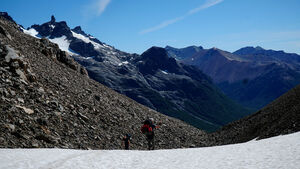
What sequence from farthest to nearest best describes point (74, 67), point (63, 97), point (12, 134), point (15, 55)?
point (74, 67) < point (63, 97) < point (15, 55) < point (12, 134)

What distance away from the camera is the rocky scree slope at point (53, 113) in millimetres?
22906

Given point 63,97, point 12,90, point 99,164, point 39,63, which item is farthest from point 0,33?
point 99,164

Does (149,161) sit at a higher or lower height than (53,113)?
lower

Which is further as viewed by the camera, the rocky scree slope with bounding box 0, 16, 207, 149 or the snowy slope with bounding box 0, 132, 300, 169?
the rocky scree slope with bounding box 0, 16, 207, 149

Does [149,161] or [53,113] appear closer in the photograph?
[149,161]

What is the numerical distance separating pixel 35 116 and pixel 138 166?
15.1m

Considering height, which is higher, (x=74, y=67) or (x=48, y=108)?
(x=74, y=67)

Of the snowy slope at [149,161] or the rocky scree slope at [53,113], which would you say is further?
the rocky scree slope at [53,113]

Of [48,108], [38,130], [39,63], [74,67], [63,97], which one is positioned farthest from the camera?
[74,67]

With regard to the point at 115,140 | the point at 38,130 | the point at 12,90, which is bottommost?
the point at 115,140

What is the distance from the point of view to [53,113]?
28656 millimetres

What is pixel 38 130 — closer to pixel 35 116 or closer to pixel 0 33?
pixel 35 116

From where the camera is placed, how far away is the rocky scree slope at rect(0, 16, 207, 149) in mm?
22906

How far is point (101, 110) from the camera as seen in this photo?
134 feet
